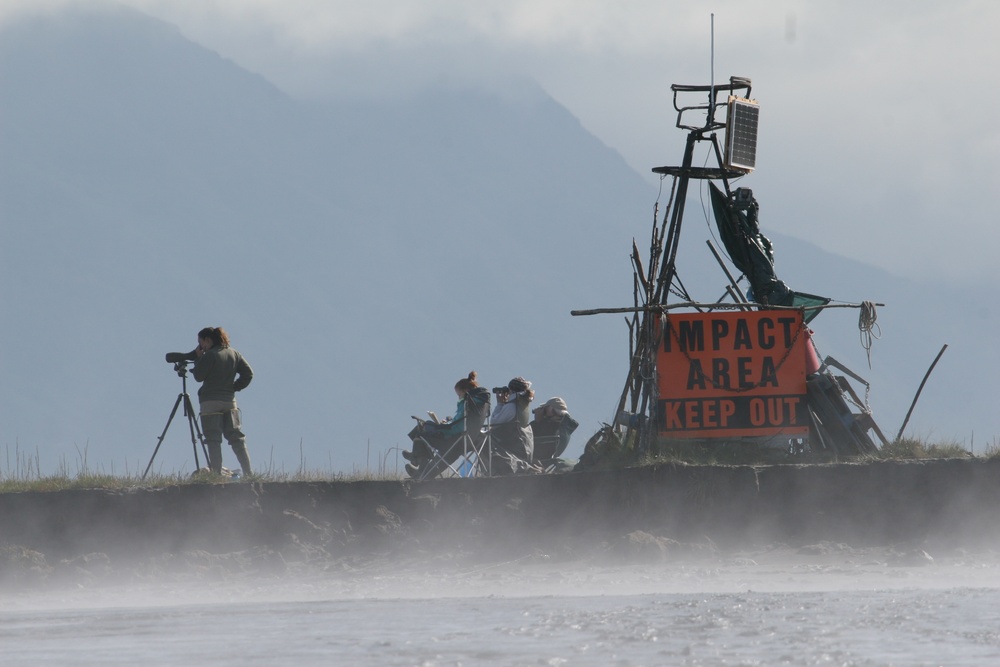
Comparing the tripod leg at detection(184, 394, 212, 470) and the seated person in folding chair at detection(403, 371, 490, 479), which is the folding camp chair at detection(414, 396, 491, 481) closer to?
the seated person in folding chair at detection(403, 371, 490, 479)

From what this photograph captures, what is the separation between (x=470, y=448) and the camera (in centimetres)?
1356

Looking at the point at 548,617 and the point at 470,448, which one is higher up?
the point at 470,448

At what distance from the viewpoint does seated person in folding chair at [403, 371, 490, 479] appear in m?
13.5

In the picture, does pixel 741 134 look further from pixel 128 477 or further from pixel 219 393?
pixel 128 477

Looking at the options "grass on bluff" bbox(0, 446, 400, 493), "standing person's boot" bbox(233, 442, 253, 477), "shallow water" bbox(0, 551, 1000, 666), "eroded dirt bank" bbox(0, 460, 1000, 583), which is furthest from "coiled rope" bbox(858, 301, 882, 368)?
"standing person's boot" bbox(233, 442, 253, 477)

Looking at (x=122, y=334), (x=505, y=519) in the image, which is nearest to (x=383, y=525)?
(x=505, y=519)

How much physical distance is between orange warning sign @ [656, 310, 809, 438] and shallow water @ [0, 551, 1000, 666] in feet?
4.28

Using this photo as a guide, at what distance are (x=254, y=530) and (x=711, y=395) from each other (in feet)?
12.1

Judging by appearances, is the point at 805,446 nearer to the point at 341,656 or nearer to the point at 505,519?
the point at 505,519

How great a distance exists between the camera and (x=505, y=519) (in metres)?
12.6

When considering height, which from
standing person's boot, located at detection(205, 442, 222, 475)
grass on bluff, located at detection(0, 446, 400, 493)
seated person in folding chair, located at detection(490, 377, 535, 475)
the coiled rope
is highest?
the coiled rope

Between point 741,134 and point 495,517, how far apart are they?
375 centimetres

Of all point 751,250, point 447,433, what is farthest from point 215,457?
point 751,250

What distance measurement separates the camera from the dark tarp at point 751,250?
13.4 m
